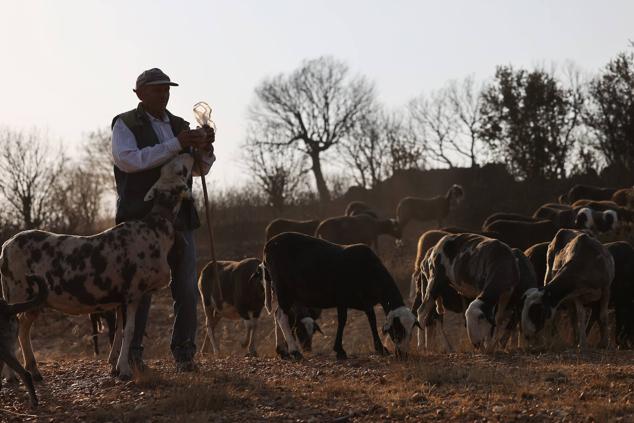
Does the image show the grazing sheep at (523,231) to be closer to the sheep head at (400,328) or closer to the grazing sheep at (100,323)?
the grazing sheep at (100,323)

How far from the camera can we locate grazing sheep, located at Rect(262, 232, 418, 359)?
13711 millimetres

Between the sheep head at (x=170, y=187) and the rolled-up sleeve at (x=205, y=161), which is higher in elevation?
the rolled-up sleeve at (x=205, y=161)

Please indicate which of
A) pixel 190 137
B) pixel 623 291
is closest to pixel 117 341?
pixel 190 137

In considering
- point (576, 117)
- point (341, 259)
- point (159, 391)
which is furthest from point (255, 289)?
point (576, 117)

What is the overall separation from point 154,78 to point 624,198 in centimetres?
2694

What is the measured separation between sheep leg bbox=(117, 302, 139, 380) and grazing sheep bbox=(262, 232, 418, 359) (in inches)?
146

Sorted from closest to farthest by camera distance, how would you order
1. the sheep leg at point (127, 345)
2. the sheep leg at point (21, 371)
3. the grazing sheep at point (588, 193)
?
the sheep leg at point (21, 371) < the sheep leg at point (127, 345) < the grazing sheep at point (588, 193)

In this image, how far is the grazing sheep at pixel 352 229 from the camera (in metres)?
34.1

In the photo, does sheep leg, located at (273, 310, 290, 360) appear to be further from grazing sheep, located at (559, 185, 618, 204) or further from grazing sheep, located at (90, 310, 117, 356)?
grazing sheep, located at (559, 185, 618, 204)

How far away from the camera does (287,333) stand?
13570 millimetres

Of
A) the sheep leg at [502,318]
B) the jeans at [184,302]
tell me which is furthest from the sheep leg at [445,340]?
the jeans at [184,302]

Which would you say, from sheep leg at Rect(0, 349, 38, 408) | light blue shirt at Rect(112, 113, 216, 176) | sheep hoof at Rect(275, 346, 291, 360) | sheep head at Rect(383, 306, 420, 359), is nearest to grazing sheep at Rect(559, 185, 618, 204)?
sheep hoof at Rect(275, 346, 291, 360)

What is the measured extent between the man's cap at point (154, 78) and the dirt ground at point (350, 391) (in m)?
2.97

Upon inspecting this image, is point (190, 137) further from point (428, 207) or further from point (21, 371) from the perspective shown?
point (428, 207)
